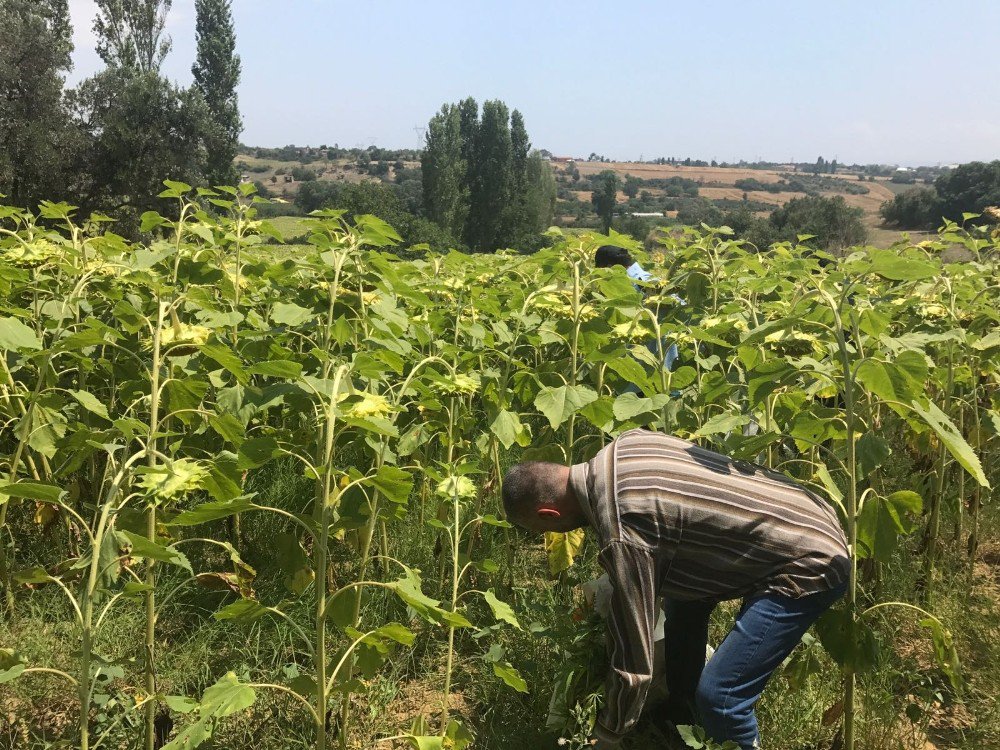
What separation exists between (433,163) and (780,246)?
43420 millimetres

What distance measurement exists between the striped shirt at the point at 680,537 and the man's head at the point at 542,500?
0.13 ft

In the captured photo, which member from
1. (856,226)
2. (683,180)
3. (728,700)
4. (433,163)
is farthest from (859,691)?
(683,180)

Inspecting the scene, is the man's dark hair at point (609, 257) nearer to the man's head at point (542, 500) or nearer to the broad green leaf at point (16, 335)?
the man's head at point (542, 500)

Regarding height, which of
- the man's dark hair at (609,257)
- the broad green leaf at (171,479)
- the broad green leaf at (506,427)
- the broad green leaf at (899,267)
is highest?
the broad green leaf at (899,267)

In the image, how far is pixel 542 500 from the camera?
7.19 ft

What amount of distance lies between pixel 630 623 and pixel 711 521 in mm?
346

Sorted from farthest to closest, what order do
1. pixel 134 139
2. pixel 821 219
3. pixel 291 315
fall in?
pixel 821 219 < pixel 134 139 < pixel 291 315

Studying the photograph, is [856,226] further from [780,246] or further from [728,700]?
[728,700]

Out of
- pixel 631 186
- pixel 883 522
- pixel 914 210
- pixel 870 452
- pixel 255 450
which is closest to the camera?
pixel 255 450

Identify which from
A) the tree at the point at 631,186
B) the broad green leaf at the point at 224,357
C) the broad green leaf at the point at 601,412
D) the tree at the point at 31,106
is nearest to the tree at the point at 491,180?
the tree at the point at 31,106

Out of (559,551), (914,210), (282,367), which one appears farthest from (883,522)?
(914,210)

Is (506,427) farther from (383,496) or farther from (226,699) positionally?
(226,699)

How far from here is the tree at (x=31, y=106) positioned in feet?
75.1

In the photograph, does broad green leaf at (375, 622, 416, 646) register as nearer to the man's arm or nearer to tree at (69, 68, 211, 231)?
the man's arm
